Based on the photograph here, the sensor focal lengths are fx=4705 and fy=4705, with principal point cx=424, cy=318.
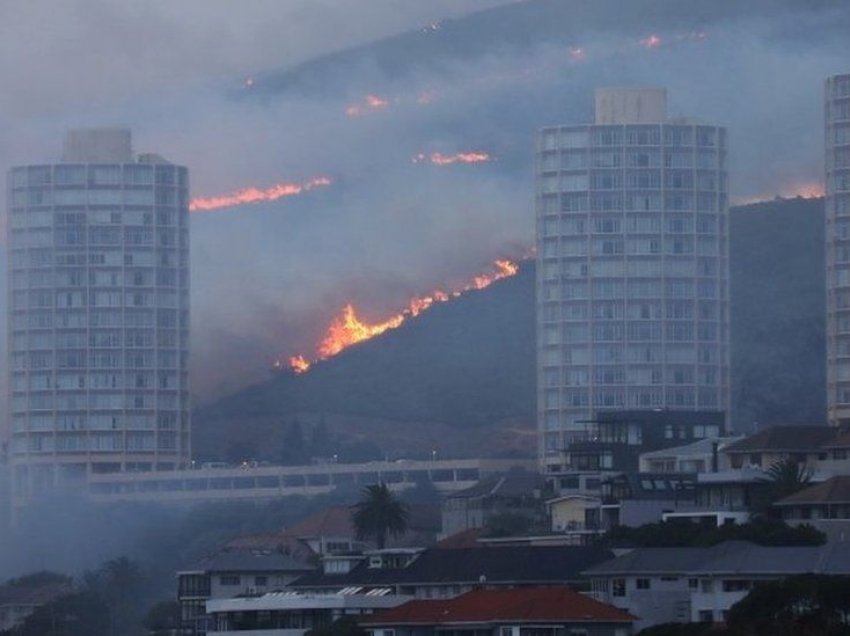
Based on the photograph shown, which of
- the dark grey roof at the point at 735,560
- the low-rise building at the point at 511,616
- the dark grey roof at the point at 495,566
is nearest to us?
the low-rise building at the point at 511,616

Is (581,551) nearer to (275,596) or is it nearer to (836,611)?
(275,596)

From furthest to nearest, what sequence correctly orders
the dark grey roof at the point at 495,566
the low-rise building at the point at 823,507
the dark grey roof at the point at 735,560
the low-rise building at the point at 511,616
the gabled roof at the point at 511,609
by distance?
1. the dark grey roof at the point at 495,566
2. the low-rise building at the point at 823,507
3. the dark grey roof at the point at 735,560
4. the gabled roof at the point at 511,609
5. the low-rise building at the point at 511,616

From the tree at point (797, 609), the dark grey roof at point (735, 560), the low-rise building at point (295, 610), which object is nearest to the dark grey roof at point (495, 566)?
the low-rise building at point (295, 610)

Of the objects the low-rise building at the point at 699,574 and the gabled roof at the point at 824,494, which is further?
the gabled roof at the point at 824,494

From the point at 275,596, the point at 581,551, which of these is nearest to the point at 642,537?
the point at 581,551

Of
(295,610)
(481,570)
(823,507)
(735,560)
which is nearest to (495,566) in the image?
(481,570)

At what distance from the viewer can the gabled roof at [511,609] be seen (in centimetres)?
17788

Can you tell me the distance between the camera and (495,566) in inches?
7584

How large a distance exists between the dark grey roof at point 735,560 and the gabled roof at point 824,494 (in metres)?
7.87

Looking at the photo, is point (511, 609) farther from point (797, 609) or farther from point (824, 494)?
point (824, 494)

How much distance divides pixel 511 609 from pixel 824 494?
18432mm

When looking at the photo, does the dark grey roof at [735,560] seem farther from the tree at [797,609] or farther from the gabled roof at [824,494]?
the gabled roof at [824,494]

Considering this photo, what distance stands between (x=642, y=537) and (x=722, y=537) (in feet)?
19.0

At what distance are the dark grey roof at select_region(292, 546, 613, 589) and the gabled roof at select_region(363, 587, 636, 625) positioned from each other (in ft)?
18.5
